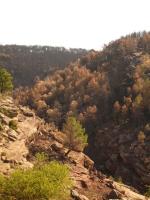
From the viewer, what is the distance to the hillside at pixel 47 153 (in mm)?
69875

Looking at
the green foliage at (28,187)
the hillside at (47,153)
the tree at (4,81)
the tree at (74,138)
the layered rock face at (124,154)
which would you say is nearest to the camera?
the green foliage at (28,187)

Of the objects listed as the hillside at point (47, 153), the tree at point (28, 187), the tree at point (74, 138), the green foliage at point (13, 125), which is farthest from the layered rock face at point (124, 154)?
the tree at point (28, 187)

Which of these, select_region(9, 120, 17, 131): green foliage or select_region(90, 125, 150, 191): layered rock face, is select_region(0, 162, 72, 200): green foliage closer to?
select_region(9, 120, 17, 131): green foliage

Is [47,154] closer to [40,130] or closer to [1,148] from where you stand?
[1,148]

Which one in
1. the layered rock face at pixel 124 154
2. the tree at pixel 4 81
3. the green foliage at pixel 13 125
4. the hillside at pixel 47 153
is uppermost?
the tree at pixel 4 81

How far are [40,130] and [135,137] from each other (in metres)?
87.8

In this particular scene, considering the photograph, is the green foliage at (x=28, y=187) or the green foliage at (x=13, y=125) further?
the green foliage at (x=13, y=125)

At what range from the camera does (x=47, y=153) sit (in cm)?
8244

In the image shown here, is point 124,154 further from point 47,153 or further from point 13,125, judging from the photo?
point 47,153

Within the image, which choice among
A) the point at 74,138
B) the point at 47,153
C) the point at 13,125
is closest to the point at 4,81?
the point at 13,125

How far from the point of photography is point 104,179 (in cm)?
7700

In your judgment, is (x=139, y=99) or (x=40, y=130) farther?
(x=139, y=99)

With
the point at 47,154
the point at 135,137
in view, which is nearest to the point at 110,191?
the point at 47,154

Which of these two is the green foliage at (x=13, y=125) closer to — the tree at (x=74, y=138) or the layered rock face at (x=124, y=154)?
the tree at (x=74, y=138)
